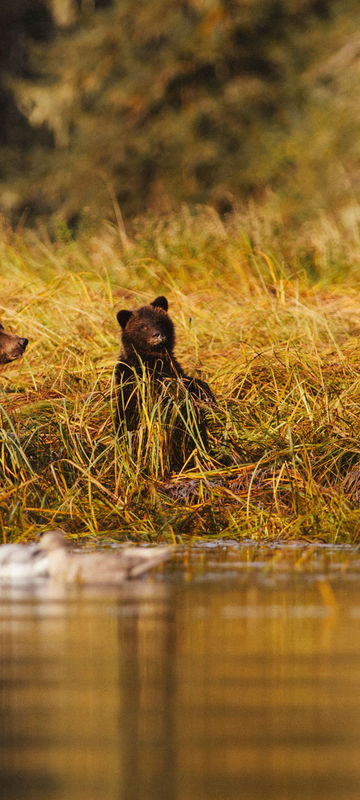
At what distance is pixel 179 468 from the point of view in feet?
27.6

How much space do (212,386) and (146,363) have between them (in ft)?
3.54

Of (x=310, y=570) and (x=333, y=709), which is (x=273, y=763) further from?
(x=310, y=570)

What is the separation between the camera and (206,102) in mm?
29625

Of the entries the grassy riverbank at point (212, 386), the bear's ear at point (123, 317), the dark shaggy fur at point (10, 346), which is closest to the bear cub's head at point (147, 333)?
the bear's ear at point (123, 317)

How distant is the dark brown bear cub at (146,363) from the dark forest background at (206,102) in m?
19.3

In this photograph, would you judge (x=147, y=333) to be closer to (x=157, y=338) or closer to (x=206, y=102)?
(x=157, y=338)

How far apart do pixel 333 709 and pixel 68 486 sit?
4.56 metres

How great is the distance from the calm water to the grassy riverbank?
1.60 metres

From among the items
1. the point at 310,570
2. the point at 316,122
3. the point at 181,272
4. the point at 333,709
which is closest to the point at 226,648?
the point at 333,709

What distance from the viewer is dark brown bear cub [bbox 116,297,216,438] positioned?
845 centimetres

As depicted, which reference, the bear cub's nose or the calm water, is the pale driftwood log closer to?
the calm water

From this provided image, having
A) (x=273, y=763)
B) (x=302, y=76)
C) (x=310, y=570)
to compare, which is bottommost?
(x=310, y=570)

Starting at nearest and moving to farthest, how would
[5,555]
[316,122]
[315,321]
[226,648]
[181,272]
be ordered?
[226,648], [5,555], [315,321], [181,272], [316,122]

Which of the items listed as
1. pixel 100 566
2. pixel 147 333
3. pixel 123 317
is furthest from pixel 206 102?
pixel 100 566
